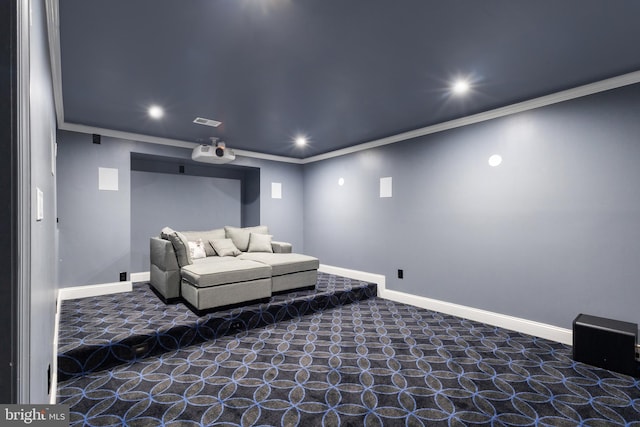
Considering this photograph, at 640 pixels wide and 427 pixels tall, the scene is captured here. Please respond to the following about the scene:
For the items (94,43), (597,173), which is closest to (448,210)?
(597,173)

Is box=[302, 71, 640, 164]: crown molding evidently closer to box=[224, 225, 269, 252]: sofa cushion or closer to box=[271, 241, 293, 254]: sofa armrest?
box=[271, 241, 293, 254]: sofa armrest

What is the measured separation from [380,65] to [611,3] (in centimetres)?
134

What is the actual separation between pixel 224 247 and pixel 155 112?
2.06 meters

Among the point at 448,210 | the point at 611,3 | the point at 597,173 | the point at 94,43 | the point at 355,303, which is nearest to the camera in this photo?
the point at 611,3

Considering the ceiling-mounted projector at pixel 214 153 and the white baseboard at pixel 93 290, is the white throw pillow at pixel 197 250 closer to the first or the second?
the white baseboard at pixel 93 290

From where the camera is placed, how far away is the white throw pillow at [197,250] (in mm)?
4305

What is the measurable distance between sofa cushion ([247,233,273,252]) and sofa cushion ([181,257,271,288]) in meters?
1.04

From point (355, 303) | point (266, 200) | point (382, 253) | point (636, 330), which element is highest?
point (266, 200)

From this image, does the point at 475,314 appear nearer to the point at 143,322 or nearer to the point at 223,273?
the point at 223,273

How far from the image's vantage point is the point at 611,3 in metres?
1.70

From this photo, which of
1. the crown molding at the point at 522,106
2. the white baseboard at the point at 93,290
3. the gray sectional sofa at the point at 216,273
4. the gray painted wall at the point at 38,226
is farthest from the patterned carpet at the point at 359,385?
the crown molding at the point at 522,106

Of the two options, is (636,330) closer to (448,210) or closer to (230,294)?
(448,210)

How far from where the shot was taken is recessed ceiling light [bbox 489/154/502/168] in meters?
3.35

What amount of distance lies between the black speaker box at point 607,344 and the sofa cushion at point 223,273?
9.79 ft
